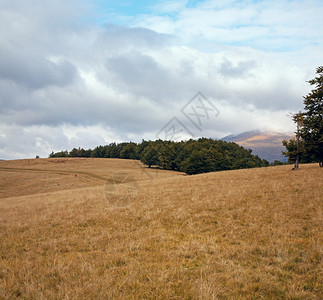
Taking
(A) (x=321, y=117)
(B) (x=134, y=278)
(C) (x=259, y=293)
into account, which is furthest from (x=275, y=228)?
(A) (x=321, y=117)

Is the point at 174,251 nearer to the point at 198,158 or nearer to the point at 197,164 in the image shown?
the point at 197,164

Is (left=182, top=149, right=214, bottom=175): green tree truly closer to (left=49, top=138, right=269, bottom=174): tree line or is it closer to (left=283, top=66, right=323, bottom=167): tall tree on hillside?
(left=49, top=138, right=269, bottom=174): tree line

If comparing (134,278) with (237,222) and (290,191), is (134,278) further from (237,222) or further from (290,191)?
(290,191)

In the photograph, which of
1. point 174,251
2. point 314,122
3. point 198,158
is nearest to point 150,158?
point 198,158

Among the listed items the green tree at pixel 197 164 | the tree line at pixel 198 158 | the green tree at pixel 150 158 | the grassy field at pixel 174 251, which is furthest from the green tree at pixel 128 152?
the grassy field at pixel 174 251

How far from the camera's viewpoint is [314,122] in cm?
2811

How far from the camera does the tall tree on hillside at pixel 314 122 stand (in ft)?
90.4

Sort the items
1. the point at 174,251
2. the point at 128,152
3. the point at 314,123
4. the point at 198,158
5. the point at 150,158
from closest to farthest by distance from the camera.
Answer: the point at 174,251 → the point at 314,123 → the point at 198,158 → the point at 150,158 → the point at 128,152

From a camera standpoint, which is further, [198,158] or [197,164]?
[198,158]

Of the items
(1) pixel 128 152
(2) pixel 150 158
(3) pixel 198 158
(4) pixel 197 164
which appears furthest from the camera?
(1) pixel 128 152

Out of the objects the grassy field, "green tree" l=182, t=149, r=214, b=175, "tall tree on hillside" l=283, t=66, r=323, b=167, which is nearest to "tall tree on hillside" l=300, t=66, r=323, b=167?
"tall tree on hillside" l=283, t=66, r=323, b=167

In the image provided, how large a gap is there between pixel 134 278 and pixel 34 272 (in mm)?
3106

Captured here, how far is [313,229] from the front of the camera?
8.84 metres

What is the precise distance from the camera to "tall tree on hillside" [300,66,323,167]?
90.4 feet
